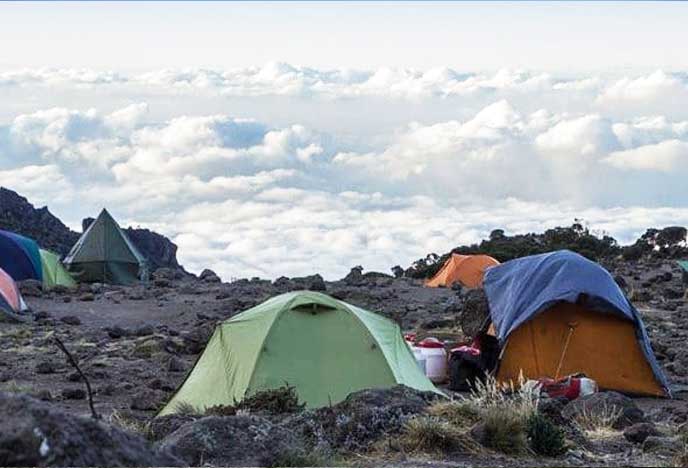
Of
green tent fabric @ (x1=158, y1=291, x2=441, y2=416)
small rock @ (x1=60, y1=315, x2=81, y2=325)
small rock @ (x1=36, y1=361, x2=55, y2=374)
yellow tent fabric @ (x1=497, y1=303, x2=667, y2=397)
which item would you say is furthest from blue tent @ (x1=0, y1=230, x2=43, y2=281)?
green tent fabric @ (x1=158, y1=291, x2=441, y2=416)

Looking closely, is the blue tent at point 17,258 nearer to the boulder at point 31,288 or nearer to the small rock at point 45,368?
the boulder at point 31,288

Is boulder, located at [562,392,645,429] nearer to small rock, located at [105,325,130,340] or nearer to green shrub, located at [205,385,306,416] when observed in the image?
green shrub, located at [205,385,306,416]

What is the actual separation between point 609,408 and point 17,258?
2307cm

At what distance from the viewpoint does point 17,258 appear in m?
32.7

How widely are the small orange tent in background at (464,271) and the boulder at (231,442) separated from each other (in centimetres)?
2407

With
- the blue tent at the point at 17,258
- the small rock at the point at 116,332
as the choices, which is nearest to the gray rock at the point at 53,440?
the small rock at the point at 116,332

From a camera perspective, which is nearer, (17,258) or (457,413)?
(457,413)

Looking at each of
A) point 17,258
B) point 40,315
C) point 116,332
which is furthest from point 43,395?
point 17,258

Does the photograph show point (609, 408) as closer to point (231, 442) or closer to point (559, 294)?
point (559, 294)

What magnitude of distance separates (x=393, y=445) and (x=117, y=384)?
7697mm

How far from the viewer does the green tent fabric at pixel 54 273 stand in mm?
32906

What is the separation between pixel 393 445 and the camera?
973 centimetres

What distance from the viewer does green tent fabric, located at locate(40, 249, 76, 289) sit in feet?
108

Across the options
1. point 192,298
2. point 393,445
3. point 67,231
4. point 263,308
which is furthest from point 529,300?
point 67,231
